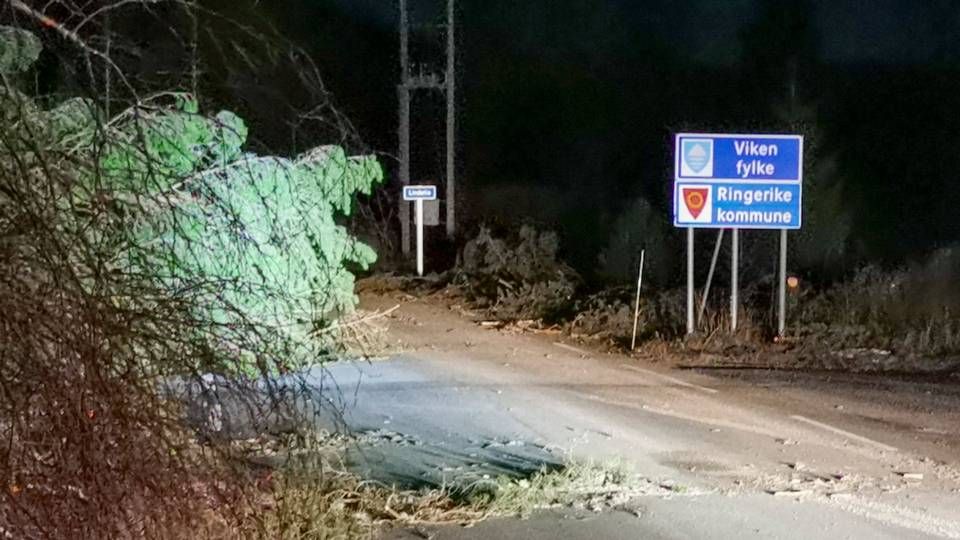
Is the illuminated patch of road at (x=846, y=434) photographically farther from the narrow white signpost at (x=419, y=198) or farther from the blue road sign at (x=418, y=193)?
the blue road sign at (x=418, y=193)

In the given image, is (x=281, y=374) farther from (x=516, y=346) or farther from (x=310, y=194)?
(x=516, y=346)

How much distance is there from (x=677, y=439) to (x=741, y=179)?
714 cm

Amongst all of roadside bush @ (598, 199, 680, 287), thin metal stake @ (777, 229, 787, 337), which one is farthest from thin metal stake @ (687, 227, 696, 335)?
roadside bush @ (598, 199, 680, 287)

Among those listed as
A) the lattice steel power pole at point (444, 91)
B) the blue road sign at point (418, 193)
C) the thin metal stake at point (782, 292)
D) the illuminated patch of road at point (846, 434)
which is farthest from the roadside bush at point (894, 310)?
the lattice steel power pole at point (444, 91)

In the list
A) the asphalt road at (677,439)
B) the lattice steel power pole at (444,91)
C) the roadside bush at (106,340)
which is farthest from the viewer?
the lattice steel power pole at (444,91)

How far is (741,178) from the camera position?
17797mm

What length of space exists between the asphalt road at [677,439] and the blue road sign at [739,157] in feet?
9.54

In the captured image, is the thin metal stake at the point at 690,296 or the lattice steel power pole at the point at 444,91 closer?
the thin metal stake at the point at 690,296

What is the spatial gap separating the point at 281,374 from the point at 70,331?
1373 millimetres

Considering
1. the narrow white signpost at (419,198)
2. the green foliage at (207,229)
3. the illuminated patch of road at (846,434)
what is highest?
the green foliage at (207,229)

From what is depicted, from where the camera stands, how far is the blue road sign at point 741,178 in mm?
17734

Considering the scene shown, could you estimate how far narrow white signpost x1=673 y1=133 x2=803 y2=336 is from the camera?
698 inches

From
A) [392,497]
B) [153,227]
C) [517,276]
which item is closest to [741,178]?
[517,276]

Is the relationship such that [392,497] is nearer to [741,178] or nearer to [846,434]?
[846,434]
